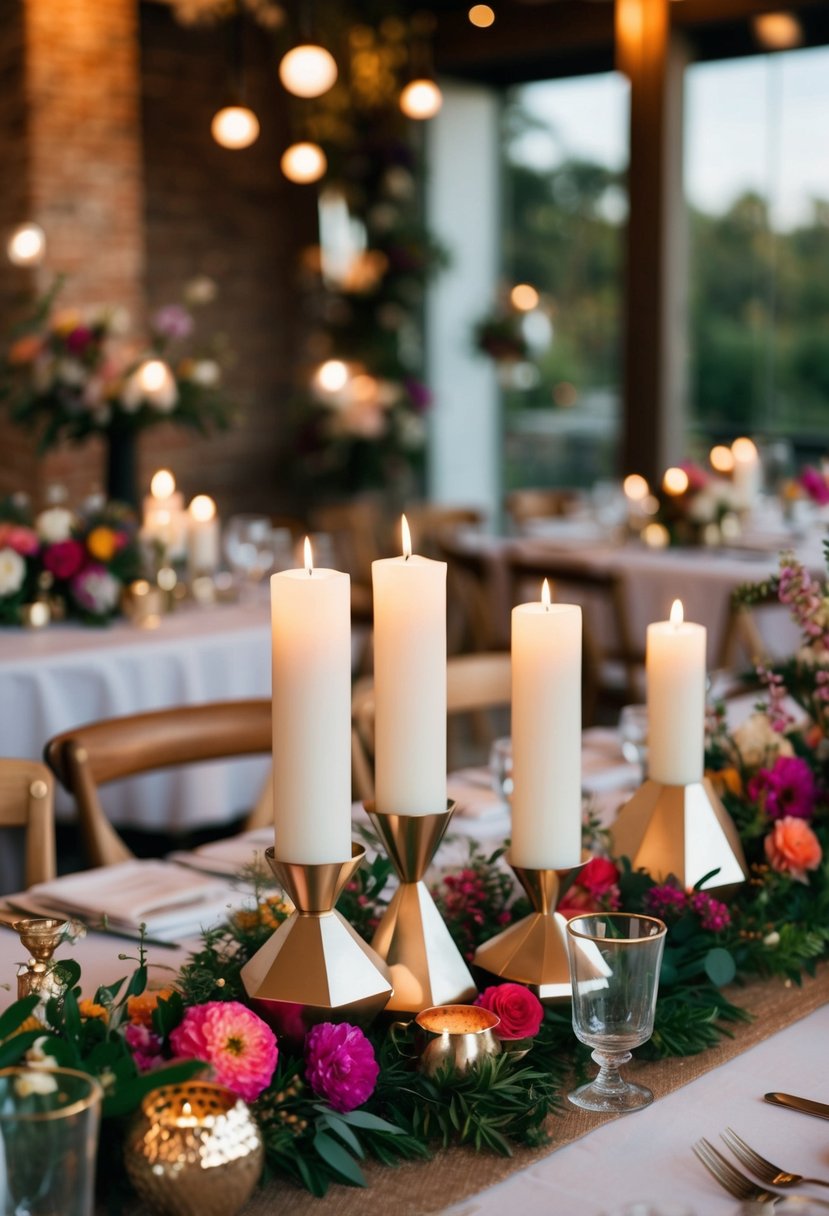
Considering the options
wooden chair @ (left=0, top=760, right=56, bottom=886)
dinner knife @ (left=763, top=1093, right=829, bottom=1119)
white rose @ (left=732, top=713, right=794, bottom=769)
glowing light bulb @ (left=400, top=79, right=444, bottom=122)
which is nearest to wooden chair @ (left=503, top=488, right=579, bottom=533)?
glowing light bulb @ (left=400, top=79, right=444, bottom=122)

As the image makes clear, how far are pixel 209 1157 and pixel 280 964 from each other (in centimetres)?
23

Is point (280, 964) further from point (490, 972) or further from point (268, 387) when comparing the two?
point (268, 387)

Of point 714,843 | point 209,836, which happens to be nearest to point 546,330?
point 209,836

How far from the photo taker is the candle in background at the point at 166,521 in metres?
4.04

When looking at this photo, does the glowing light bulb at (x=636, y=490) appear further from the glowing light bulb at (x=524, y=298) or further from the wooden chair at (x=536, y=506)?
the glowing light bulb at (x=524, y=298)

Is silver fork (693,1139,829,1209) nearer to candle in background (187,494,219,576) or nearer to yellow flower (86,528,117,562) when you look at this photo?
yellow flower (86,528,117,562)

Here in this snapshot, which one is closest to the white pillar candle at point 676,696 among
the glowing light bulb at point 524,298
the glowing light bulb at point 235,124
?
the glowing light bulb at point 235,124

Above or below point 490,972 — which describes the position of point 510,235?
above

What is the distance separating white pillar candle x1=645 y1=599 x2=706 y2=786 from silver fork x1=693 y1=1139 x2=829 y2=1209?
45 cm

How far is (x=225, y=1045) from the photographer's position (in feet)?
3.57

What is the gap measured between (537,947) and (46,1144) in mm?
541

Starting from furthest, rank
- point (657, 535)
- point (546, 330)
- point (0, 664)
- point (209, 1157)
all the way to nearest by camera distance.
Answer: point (546, 330) → point (657, 535) → point (0, 664) → point (209, 1157)

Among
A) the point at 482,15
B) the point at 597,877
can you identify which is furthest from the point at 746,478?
the point at 597,877

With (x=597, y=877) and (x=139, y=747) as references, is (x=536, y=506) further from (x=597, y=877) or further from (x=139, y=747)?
(x=597, y=877)
